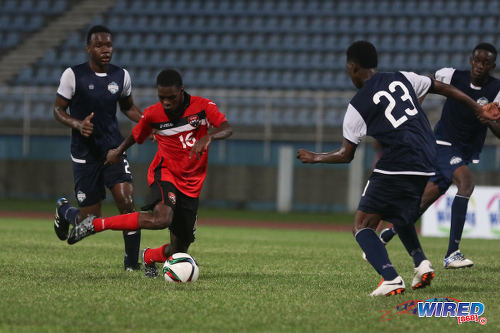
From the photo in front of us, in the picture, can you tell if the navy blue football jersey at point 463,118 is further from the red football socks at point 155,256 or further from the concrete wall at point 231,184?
the concrete wall at point 231,184

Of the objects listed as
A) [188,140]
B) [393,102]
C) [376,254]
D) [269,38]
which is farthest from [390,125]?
[269,38]

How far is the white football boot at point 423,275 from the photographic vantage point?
6309 mm

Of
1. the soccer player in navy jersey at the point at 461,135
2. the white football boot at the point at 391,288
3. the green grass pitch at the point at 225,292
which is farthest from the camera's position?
the soccer player in navy jersey at the point at 461,135

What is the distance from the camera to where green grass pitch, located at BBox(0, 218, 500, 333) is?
4.90 m

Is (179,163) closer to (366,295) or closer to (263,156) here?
(366,295)

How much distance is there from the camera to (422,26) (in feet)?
76.9

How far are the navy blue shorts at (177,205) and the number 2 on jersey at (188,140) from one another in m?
0.38

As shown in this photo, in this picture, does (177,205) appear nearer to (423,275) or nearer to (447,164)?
(423,275)

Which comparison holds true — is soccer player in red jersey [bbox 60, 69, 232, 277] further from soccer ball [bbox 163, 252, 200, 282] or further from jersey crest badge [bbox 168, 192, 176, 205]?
soccer ball [bbox 163, 252, 200, 282]

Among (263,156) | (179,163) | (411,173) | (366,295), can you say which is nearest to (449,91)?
(411,173)

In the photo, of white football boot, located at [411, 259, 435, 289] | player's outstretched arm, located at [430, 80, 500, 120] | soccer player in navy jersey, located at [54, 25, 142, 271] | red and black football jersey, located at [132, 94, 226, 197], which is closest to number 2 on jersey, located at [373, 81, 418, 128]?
player's outstretched arm, located at [430, 80, 500, 120]

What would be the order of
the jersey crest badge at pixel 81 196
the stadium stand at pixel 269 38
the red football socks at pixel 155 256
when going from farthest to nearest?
1. the stadium stand at pixel 269 38
2. the jersey crest badge at pixel 81 196
3. the red football socks at pixel 155 256

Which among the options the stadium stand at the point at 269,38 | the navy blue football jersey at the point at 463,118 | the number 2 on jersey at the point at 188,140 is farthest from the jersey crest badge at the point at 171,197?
the stadium stand at the point at 269,38

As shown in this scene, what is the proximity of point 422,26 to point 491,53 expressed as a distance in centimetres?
1519
